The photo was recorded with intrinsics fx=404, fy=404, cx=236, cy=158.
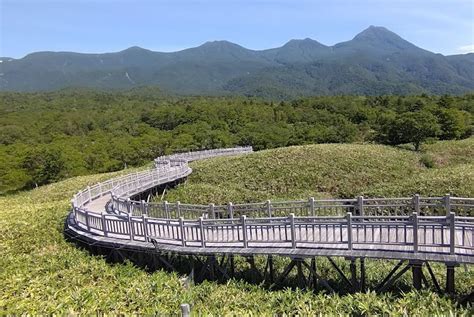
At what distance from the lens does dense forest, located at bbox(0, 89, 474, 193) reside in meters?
61.9

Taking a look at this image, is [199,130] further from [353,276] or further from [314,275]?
[353,276]

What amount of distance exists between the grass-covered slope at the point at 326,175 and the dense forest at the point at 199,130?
9.25 m

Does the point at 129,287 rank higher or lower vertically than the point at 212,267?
higher

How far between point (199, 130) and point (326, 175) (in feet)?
169

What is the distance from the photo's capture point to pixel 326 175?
1612 inches

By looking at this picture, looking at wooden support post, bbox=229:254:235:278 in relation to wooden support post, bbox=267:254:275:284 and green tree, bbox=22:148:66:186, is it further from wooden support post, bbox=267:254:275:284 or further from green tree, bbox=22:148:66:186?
green tree, bbox=22:148:66:186

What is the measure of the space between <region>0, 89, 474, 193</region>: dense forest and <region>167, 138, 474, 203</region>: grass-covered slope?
925cm

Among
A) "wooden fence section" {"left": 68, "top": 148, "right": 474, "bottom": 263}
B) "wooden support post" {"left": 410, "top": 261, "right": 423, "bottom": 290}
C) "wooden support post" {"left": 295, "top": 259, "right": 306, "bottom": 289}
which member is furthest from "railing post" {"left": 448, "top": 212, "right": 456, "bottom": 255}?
"wooden support post" {"left": 295, "top": 259, "right": 306, "bottom": 289}

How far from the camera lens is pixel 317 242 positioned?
14.2 m

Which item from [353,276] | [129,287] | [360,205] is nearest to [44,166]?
[129,287]

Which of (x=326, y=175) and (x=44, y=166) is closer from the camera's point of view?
(x=326, y=175)

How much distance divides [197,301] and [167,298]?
1022 mm

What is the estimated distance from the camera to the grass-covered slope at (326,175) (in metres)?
35.1

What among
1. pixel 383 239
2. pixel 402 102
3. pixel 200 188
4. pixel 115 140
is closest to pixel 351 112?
pixel 402 102
